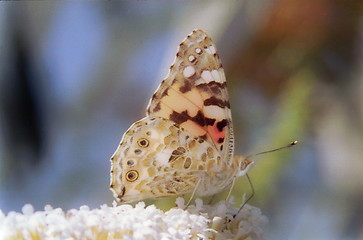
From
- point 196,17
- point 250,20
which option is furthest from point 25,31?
point 250,20

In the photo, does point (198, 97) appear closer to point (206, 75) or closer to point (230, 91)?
point (206, 75)

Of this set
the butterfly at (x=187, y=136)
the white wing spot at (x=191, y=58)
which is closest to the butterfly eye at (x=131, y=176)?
the butterfly at (x=187, y=136)

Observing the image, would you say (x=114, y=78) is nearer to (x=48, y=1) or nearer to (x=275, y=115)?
(x=48, y=1)

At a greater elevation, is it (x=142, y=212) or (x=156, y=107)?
(x=156, y=107)

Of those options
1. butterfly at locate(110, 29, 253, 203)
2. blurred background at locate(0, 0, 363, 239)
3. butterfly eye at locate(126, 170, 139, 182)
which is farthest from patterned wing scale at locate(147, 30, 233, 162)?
blurred background at locate(0, 0, 363, 239)

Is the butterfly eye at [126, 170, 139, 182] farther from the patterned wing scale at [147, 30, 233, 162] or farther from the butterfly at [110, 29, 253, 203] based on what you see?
the patterned wing scale at [147, 30, 233, 162]
